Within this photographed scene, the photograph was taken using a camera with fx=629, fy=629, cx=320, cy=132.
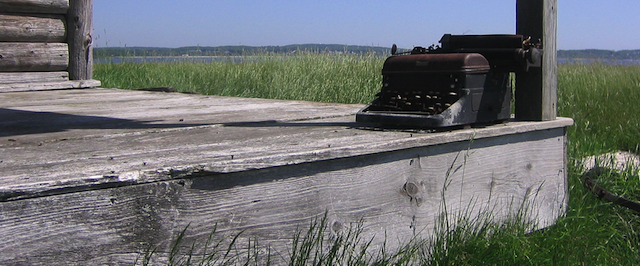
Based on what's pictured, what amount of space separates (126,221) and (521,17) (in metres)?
1.85

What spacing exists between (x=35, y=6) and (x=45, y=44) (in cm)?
33

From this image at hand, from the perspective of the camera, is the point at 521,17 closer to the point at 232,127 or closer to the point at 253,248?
the point at 232,127

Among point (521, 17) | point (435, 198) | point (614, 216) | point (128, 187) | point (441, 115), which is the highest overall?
point (521, 17)

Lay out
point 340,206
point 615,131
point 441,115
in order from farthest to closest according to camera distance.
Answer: point 615,131 < point 441,115 < point 340,206

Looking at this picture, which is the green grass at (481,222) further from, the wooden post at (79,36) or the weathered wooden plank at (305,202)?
the wooden post at (79,36)

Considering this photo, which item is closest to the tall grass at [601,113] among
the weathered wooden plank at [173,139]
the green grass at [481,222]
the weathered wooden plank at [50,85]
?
the green grass at [481,222]

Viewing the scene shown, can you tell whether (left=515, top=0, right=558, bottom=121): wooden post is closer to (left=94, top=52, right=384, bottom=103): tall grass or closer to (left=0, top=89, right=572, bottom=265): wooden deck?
(left=0, top=89, right=572, bottom=265): wooden deck

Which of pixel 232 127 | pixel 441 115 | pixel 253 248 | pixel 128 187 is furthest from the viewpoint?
pixel 232 127

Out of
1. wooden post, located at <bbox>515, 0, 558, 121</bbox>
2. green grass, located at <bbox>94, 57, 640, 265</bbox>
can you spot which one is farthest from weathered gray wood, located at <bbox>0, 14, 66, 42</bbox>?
wooden post, located at <bbox>515, 0, 558, 121</bbox>

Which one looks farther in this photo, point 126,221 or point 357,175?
point 357,175

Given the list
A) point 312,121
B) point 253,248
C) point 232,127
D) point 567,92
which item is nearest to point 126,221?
point 253,248

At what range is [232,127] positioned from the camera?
8.34 ft

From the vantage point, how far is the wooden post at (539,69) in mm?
2570

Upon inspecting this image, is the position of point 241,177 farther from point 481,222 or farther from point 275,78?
point 275,78
